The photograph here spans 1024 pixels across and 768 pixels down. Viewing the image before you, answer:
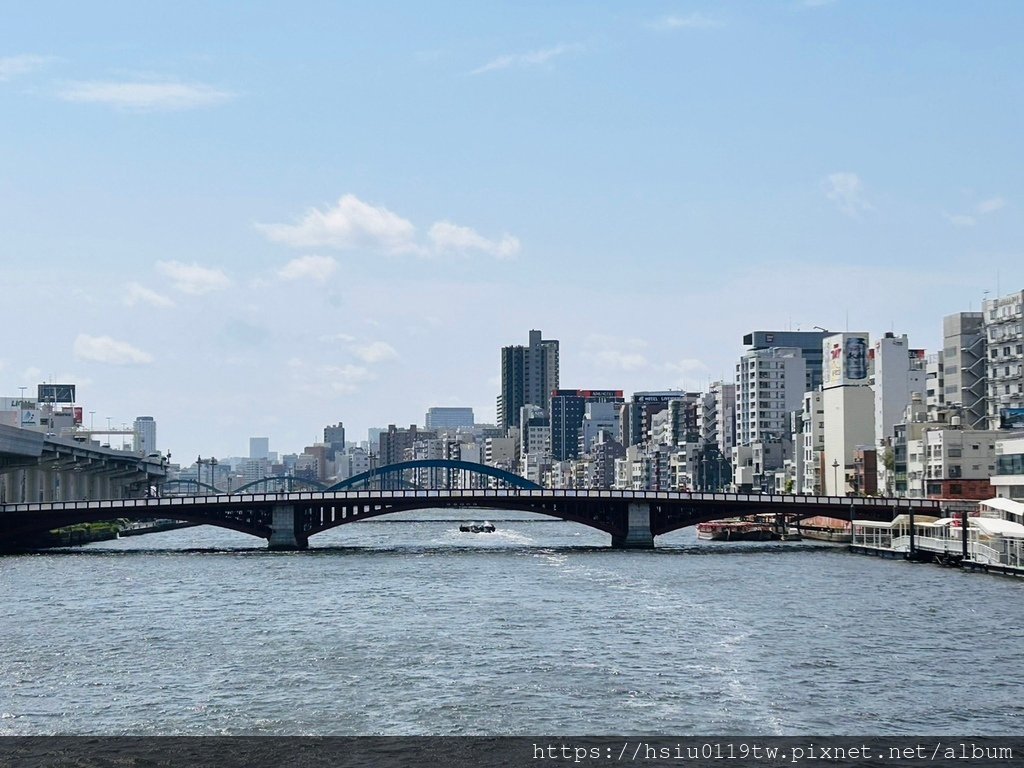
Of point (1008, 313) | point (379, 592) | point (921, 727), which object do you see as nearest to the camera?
point (921, 727)

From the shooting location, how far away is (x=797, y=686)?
199 ft

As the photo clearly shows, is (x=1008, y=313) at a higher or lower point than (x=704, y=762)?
higher

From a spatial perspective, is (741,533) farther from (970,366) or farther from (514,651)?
(514,651)

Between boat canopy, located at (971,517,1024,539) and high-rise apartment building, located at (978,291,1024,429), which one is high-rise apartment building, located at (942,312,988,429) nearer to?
high-rise apartment building, located at (978,291,1024,429)

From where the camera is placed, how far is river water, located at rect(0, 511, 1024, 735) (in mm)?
54438

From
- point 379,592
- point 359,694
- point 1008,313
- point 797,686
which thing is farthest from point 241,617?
point 1008,313

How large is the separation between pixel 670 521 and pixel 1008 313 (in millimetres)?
52320

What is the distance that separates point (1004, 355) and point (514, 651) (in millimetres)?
132063

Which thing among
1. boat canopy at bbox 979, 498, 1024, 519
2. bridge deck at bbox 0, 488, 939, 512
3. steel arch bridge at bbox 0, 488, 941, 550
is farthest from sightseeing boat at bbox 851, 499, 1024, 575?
steel arch bridge at bbox 0, 488, 941, 550

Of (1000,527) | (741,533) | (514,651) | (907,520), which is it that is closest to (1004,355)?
(741,533)

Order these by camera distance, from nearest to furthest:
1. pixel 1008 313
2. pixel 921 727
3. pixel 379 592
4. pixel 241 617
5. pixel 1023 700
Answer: pixel 921 727 → pixel 1023 700 → pixel 241 617 → pixel 379 592 → pixel 1008 313

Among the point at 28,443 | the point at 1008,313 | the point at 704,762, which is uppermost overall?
the point at 1008,313

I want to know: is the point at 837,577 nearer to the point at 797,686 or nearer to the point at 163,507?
the point at 797,686

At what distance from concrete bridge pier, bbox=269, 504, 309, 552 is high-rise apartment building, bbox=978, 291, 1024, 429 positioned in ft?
273
